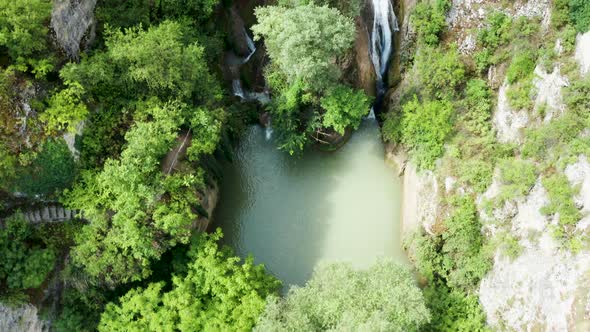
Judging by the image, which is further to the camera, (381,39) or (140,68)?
(381,39)

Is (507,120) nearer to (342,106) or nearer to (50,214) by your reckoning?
(342,106)

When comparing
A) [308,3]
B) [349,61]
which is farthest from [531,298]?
[308,3]

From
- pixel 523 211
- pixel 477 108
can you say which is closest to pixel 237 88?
pixel 477 108

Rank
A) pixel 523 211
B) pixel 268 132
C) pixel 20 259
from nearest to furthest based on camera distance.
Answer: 1. pixel 20 259
2. pixel 523 211
3. pixel 268 132

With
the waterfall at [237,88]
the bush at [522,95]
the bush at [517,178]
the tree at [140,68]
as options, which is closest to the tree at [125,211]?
the tree at [140,68]

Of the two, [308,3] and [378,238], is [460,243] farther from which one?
[308,3]

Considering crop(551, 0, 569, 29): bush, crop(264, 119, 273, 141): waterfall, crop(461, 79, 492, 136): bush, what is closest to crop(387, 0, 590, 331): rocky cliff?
crop(461, 79, 492, 136): bush

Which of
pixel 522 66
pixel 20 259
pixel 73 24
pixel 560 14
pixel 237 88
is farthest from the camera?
pixel 237 88

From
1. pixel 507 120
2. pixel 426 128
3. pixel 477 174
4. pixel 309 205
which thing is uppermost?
pixel 507 120
